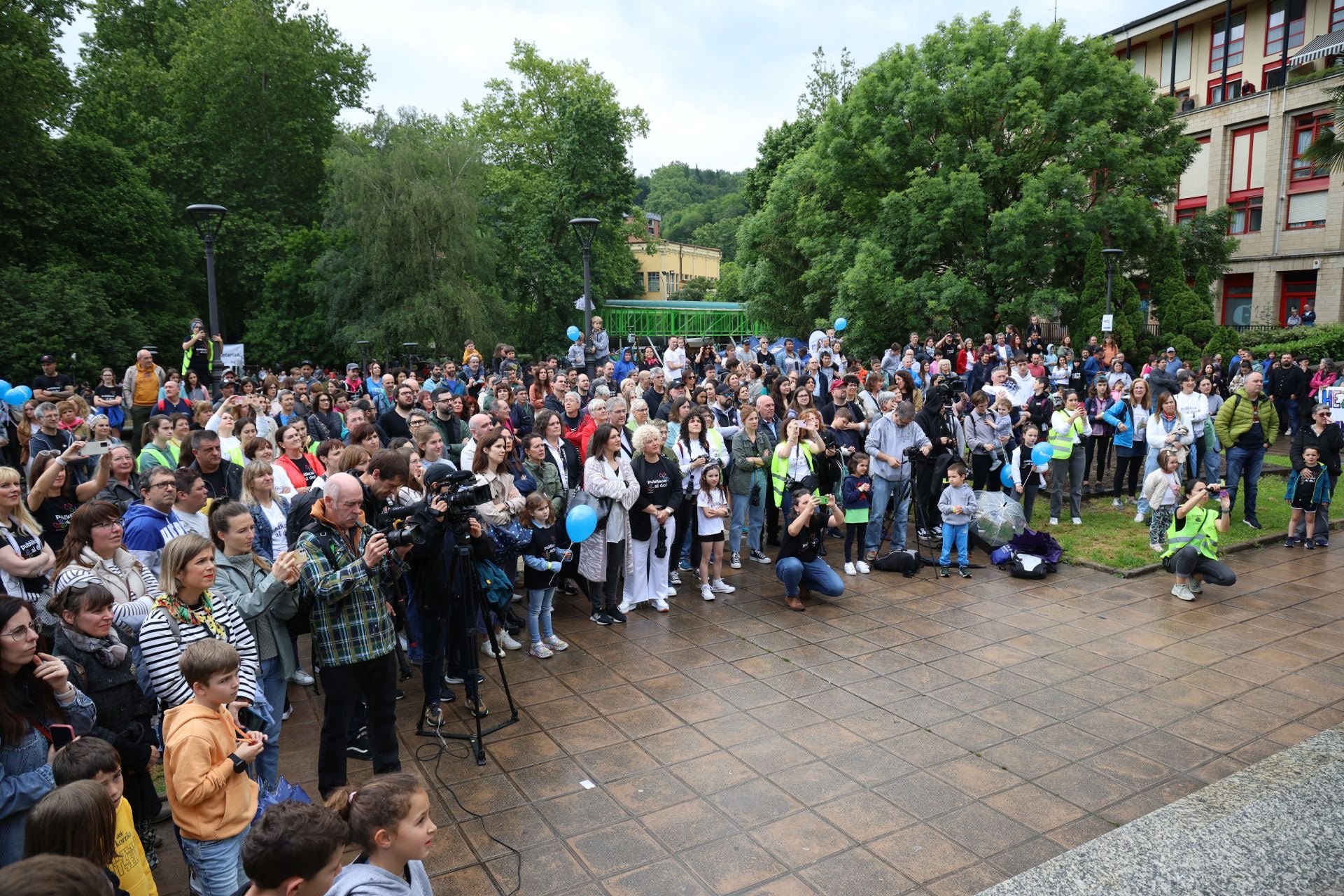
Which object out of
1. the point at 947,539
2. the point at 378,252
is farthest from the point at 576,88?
the point at 947,539

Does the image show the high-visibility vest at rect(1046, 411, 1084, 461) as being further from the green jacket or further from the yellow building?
the yellow building

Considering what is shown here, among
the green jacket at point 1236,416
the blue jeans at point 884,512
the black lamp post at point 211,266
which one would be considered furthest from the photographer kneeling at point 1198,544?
the black lamp post at point 211,266

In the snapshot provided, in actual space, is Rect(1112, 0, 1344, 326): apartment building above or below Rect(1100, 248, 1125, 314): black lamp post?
above

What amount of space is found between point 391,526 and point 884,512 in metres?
6.58

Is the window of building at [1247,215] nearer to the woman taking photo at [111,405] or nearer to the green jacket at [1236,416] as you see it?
the green jacket at [1236,416]

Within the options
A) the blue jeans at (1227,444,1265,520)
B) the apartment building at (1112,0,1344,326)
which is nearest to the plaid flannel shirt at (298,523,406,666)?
the blue jeans at (1227,444,1265,520)

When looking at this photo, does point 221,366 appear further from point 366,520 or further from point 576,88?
point 576,88

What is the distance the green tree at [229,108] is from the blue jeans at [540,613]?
28.6m

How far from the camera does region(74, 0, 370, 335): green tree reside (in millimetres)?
30547

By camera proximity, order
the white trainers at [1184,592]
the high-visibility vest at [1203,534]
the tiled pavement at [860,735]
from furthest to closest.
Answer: the high-visibility vest at [1203,534] < the white trainers at [1184,592] < the tiled pavement at [860,735]

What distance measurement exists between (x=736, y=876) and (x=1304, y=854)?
2.75m

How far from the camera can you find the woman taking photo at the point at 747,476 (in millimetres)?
9203

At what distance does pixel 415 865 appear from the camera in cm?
300

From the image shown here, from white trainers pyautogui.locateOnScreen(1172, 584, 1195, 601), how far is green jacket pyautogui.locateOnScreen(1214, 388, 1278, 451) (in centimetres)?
418
